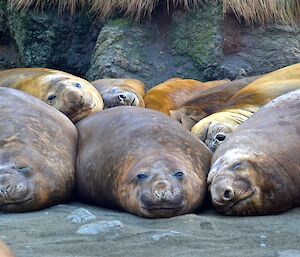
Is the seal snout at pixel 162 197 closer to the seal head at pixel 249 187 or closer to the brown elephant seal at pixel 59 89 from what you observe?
the seal head at pixel 249 187

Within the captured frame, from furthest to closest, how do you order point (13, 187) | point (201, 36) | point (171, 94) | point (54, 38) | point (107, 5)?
1. point (54, 38)
2. point (107, 5)
3. point (201, 36)
4. point (171, 94)
5. point (13, 187)

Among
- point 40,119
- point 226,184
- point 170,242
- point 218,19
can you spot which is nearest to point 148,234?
point 170,242

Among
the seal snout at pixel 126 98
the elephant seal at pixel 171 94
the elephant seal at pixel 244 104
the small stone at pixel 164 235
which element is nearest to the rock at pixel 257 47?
the elephant seal at pixel 171 94

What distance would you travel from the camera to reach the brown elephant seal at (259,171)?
15.5ft

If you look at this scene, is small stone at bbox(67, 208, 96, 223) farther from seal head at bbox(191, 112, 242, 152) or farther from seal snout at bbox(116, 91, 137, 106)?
seal snout at bbox(116, 91, 137, 106)

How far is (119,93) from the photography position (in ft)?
23.8

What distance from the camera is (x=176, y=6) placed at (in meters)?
9.18

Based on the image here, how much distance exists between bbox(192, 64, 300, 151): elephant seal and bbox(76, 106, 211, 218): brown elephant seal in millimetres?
634

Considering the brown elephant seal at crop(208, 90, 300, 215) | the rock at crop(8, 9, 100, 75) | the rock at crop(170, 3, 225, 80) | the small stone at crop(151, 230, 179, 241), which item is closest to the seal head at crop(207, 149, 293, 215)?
the brown elephant seal at crop(208, 90, 300, 215)

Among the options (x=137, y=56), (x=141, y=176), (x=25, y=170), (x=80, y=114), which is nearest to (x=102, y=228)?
(x=141, y=176)

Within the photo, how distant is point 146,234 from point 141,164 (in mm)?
803

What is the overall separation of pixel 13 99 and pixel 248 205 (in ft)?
5.79

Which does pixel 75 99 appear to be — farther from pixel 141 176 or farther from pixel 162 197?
pixel 162 197

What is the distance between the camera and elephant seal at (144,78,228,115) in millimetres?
7462
